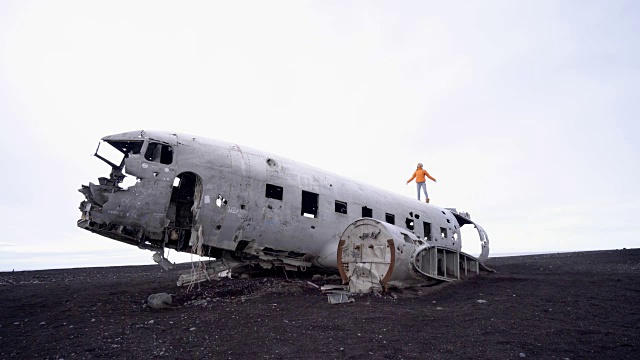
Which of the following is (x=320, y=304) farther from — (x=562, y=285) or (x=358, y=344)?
(x=562, y=285)

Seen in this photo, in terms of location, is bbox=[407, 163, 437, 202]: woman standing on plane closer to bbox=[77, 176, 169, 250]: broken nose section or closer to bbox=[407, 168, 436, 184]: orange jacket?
bbox=[407, 168, 436, 184]: orange jacket

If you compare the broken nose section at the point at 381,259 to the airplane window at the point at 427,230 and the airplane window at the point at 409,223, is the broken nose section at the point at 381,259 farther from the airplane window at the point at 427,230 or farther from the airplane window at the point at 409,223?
the airplane window at the point at 427,230

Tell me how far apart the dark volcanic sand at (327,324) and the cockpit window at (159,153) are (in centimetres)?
389

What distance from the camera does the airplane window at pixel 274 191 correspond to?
39.8ft

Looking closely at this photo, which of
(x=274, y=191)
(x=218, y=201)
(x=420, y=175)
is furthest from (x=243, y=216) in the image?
(x=420, y=175)

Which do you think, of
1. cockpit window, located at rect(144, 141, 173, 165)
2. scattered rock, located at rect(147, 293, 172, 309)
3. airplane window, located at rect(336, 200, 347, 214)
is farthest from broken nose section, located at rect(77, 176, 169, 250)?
airplane window, located at rect(336, 200, 347, 214)

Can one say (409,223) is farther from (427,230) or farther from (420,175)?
(420,175)

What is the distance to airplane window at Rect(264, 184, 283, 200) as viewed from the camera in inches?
478

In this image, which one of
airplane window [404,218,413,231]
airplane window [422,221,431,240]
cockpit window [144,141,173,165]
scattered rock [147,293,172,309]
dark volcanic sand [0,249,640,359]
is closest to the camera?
dark volcanic sand [0,249,640,359]

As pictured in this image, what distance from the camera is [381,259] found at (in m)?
11.3

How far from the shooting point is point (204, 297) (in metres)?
11.4

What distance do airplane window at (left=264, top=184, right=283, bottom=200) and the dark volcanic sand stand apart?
2.72 metres

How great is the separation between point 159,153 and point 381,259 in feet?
22.2

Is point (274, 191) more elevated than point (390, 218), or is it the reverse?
point (274, 191)
